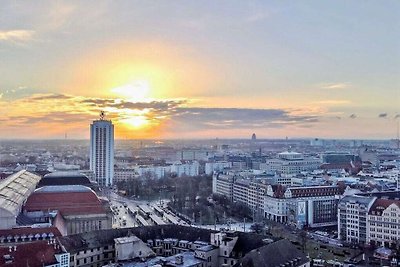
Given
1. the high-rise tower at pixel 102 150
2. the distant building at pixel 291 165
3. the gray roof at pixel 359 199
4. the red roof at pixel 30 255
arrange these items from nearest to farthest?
the red roof at pixel 30 255 → the gray roof at pixel 359 199 → the high-rise tower at pixel 102 150 → the distant building at pixel 291 165

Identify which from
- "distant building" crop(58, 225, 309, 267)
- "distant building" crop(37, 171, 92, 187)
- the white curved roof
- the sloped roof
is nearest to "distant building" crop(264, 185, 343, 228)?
the sloped roof

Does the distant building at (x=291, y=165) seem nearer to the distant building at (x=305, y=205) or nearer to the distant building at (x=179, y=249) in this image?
the distant building at (x=305, y=205)

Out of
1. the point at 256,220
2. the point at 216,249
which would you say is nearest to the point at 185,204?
the point at 256,220

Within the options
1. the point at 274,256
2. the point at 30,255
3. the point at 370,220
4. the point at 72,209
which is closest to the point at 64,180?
the point at 72,209

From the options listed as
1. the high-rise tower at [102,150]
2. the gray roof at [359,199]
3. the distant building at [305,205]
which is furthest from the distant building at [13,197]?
the gray roof at [359,199]

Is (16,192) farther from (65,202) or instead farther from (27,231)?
(27,231)
